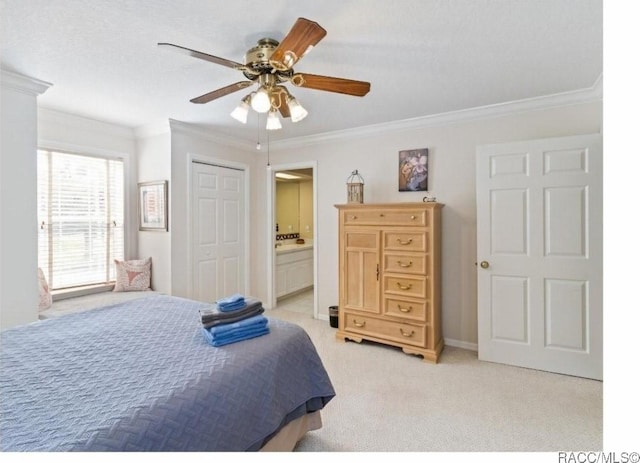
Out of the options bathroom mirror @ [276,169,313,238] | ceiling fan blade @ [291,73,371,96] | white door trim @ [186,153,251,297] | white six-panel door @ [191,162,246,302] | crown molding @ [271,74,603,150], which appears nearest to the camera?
ceiling fan blade @ [291,73,371,96]

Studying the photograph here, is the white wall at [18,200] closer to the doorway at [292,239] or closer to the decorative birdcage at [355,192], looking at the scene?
the doorway at [292,239]

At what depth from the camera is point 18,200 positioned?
229 cm

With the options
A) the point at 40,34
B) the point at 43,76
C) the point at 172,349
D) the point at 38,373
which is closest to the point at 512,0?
the point at 172,349

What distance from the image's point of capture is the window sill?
303 cm

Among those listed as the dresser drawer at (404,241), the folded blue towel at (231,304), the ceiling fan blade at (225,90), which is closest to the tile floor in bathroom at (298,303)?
the dresser drawer at (404,241)

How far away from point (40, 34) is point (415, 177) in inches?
125

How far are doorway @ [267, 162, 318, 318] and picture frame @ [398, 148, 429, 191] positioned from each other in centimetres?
115

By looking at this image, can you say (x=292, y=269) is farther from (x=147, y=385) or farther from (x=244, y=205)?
(x=147, y=385)

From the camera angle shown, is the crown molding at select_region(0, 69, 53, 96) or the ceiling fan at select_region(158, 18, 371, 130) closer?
the ceiling fan at select_region(158, 18, 371, 130)

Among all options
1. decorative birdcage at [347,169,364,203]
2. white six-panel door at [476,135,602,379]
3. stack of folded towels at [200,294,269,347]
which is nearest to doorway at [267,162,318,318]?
decorative birdcage at [347,169,364,203]

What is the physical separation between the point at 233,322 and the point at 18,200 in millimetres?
2131

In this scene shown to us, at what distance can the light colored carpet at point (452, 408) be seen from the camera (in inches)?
69.6

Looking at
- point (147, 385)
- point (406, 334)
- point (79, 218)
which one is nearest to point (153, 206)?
point (79, 218)

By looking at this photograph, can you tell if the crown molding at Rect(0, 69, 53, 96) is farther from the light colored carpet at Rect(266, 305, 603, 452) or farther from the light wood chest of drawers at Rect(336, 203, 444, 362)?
the light colored carpet at Rect(266, 305, 603, 452)
